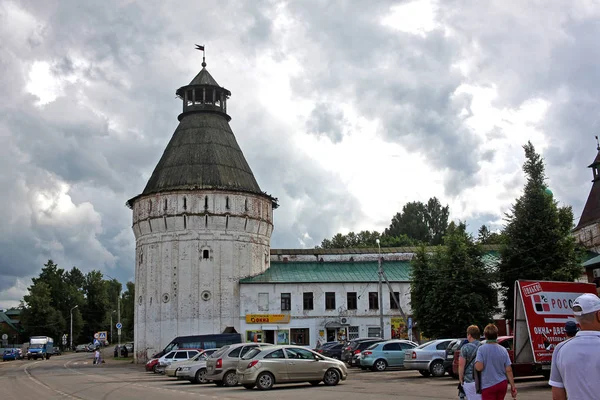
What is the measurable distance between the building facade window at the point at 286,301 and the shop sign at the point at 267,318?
2.03ft

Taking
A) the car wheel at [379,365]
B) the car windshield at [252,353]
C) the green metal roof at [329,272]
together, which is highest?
the green metal roof at [329,272]

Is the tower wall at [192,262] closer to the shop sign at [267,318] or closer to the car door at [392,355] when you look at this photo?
the shop sign at [267,318]

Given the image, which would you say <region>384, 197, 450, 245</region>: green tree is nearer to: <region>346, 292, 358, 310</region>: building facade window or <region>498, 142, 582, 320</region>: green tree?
<region>346, 292, 358, 310</region>: building facade window

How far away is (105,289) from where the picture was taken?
12475 cm

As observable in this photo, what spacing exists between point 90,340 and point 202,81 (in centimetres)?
7729

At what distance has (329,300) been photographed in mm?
54938

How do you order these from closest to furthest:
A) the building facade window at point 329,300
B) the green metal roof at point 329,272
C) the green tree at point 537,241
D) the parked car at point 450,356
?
1. the parked car at point 450,356
2. the green tree at point 537,241
3. the building facade window at point 329,300
4. the green metal roof at point 329,272

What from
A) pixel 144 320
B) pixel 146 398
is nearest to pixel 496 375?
pixel 146 398

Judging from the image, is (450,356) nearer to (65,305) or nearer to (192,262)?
(192,262)

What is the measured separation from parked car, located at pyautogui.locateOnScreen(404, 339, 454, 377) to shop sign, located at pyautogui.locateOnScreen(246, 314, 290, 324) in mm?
28247

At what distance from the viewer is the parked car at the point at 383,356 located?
3175 cm

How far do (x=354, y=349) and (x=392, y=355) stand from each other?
4703 mm

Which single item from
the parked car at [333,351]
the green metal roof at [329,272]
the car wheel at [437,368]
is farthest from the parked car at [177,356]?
the green metal roof at [329,272]

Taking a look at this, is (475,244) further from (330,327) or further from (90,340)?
(90,340)
